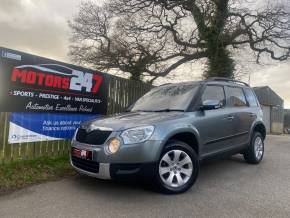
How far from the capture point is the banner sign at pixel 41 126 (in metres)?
6.18

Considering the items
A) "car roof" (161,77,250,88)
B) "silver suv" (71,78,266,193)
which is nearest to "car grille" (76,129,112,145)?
"silver suv" (71,78,266,193)

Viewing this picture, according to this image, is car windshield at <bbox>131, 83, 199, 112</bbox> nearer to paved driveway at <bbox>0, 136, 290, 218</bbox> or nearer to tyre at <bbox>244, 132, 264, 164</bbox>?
paved driveway at <bbox>0, 136, 290, 218</bbox>

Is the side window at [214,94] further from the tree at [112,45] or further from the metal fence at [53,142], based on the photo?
the tree at [112,45]

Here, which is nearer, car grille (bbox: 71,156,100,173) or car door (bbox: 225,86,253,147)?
car grille (bbox: 71,156,100,173)

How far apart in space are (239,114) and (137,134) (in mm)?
2908

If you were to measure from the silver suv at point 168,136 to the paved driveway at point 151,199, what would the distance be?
353 millimetres

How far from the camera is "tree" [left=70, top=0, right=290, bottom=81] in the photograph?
17.8m

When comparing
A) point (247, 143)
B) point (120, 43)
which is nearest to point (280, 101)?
point (120, 43)

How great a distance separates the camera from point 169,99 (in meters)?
5.85

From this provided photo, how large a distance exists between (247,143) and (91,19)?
20.4 m

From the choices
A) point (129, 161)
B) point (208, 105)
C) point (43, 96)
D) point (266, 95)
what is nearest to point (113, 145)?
point (129, 161)

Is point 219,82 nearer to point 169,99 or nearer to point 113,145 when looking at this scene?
point 169,99

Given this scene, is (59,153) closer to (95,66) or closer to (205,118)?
(205,118)

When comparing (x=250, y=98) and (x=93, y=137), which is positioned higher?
(x=250, y=98)
